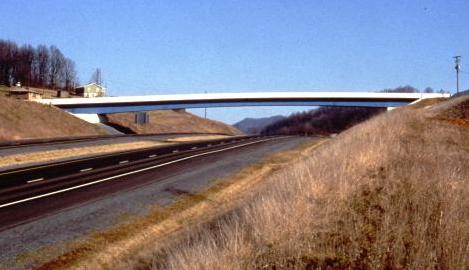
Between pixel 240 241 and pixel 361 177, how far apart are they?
3.80 m

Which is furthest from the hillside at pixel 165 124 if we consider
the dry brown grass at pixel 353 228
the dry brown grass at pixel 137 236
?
the dry brown grass at pixel 353 228

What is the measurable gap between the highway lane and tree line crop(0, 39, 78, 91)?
402 ft

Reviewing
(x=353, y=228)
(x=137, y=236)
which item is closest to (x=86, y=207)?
(x=137, y=236)

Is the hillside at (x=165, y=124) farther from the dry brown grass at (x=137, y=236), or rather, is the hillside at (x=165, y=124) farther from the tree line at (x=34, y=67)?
the dry brown grass at (x=137, y=236)

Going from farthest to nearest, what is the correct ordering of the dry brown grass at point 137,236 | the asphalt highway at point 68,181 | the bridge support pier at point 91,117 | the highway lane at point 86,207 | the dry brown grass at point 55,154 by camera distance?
1. the bridge support pier at point 91,117
2. the dry brown grass at point 55,154
3. the asphalt highway at point 68,181
4. the highway lane at point 86,207
5. the dry brown grass at point 137,236

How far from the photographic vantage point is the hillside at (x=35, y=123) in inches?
2164

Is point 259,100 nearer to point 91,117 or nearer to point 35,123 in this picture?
point 91,117

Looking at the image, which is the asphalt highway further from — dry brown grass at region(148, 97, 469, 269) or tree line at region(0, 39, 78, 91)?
tree line at region(0, 39, 78, 91)

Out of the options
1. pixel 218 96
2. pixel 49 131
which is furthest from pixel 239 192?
Answer: pixel 218 96

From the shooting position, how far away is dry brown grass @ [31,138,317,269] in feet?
30.8

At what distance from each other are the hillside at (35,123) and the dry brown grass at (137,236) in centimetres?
3893

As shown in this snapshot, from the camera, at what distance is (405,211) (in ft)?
23.9

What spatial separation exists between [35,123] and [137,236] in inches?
2069

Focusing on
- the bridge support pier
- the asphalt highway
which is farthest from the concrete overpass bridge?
the asphalt highway
